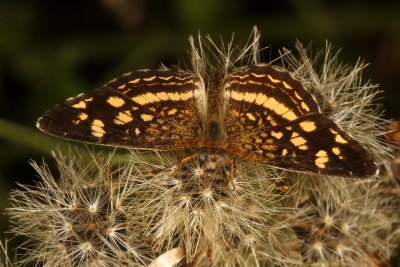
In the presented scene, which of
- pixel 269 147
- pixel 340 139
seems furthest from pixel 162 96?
pixel 340 139

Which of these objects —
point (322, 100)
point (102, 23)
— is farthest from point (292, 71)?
point (102, 23)

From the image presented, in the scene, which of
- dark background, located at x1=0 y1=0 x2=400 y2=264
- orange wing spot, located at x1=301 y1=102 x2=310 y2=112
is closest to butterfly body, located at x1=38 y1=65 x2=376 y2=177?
orange wing spot, located at x1=301 y1=102 x2=310 y2=112

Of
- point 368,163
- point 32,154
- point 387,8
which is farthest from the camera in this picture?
point 387,8

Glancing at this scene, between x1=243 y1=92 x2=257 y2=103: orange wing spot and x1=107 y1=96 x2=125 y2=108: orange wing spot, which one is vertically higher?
x1=243 y1=92 x2=257 y2=103: orange wing spot

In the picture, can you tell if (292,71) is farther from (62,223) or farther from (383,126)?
(62,223)

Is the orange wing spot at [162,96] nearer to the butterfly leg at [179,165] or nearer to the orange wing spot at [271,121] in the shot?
the butterfly leg at [179,165]

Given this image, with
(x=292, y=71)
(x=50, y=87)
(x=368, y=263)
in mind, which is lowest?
(x=368, y=263)

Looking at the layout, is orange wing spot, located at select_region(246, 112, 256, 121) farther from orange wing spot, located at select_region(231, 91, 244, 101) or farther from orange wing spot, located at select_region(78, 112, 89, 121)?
orange wing spot, located at select_region(78, 112, 89, 121)

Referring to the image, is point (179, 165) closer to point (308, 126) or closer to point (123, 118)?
point (123, 118)
